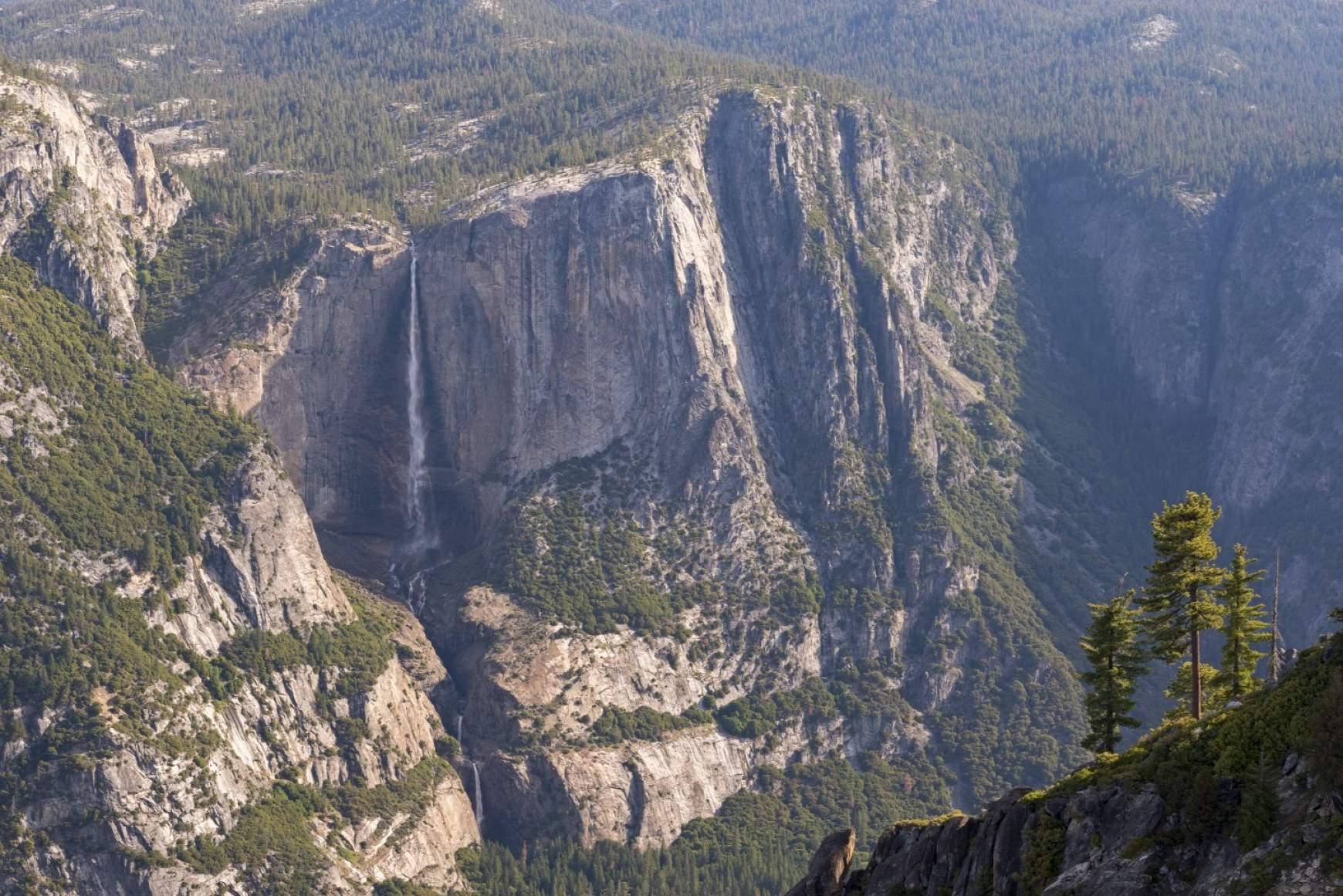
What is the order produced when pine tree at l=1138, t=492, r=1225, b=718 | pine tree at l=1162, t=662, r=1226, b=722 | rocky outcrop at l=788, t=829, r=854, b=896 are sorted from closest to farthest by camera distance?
rocky outcrop at l=788, t=829, r=854, b=896 → pine tree at l=1138, t=492, r=1225, b=718 → pine tree at l=1162, t=662, r=1226, b=722

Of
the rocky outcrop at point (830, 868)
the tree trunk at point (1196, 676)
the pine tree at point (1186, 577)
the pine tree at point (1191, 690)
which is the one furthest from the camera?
the pine tree at point (1191, 690)

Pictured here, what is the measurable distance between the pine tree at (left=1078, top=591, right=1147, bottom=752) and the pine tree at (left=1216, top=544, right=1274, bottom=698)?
523 cm

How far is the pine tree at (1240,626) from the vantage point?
418 ft

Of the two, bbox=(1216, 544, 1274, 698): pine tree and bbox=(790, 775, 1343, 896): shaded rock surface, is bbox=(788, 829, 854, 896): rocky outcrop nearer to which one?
bbox=(790, 775, 1343, 896): shaded rock surface

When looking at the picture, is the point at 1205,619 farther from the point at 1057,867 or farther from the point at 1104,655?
the point at 1057,867

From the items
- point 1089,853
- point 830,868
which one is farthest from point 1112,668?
point 1089,853

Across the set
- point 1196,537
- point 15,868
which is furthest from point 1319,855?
point 15,868

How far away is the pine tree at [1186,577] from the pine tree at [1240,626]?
8.19 feet

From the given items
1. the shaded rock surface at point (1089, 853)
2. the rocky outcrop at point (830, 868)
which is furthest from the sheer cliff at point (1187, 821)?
the rocky outcrop at point (830, 868)

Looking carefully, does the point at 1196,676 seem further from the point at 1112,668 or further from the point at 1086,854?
the point at 1086,854

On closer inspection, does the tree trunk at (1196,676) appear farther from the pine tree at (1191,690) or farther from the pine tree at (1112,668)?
the pine tree at (1112,668)

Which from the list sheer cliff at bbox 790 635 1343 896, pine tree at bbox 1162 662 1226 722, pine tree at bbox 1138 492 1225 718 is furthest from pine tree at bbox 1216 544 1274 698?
sheer cliff at bbox 790 635 1343 896

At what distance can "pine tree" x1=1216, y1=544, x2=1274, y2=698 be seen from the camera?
12738cm

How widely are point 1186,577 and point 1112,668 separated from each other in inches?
412
